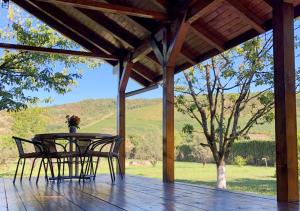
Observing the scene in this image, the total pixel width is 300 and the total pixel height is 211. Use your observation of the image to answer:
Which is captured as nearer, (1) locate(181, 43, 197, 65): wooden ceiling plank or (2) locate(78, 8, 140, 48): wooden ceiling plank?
(1) locate(181, 43, 197, 65): wooden ceiling plank

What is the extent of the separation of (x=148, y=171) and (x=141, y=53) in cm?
673

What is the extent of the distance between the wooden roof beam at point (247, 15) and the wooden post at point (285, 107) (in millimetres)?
1116

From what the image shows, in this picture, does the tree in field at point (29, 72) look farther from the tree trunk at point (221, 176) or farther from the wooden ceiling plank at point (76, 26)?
the tree trunk at point (221, 176)

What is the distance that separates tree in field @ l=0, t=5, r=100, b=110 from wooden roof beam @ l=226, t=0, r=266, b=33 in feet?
19.8

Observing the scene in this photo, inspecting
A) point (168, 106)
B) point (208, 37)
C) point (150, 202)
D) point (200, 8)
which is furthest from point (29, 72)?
point (150, 202)

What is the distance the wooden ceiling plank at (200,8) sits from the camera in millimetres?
4371

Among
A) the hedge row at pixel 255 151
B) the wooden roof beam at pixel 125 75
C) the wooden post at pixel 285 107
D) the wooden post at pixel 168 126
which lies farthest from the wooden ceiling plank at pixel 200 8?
the hedge row at pixel 255 151

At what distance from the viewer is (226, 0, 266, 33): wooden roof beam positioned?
4.46 metres

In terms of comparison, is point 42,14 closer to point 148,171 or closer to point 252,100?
point 252,100

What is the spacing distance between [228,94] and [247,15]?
549 cm

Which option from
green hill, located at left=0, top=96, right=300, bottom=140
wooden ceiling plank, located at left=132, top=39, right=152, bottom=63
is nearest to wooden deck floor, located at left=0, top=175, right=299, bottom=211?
wooden ceiling plank, located at left=132, top=39, right=152, bottom=63

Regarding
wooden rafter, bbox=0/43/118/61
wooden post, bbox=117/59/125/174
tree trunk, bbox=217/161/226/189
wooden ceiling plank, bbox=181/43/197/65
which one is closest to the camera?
wooden ceiling plank, bbox=181/43/197/65

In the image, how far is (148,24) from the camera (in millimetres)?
6191

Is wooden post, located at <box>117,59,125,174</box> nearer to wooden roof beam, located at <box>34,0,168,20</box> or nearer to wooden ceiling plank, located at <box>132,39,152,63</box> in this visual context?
wooden ceiling plank, located at <box>132,39,152,63</box>
